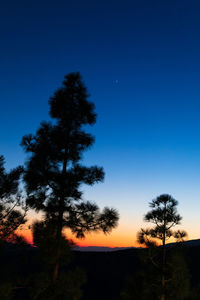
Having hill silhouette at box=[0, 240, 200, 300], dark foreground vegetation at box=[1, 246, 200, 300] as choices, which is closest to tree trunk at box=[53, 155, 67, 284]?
dark foreground vegetation at box=[1, 246, 200, 300]

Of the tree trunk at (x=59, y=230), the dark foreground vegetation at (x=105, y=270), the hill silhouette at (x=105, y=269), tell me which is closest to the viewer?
the tree trunk at (x=59, y=230)

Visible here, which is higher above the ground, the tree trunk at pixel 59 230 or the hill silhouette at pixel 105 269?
the tree trunk at pixel 59 230

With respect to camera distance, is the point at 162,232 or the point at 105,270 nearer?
the point at 162,232

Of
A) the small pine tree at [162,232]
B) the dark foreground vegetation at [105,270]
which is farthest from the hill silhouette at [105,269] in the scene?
the small pine tree at [162,232]

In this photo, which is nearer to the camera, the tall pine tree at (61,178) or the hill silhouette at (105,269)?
the tall pine tree at (61,178)

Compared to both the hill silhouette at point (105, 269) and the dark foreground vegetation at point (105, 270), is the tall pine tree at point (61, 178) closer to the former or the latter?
the dark foreground vegetation at point (105, 270)

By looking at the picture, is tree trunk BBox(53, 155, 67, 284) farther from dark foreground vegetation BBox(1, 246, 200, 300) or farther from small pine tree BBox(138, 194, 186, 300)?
dark foreground vegetation BBox(1, 246, 200, 300)

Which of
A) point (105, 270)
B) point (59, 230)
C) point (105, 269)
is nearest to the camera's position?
point (59, 230)

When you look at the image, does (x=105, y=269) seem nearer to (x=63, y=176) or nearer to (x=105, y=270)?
(x=105, y=270)

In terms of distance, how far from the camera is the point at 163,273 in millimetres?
11242

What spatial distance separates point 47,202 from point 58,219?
2.99 ft

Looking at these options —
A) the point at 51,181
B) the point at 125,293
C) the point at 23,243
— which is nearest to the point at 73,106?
the point at 51,181

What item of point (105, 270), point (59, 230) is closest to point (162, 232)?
point (59, 230)

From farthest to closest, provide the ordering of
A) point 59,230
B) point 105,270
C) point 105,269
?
point 105,269, point 105,270, point 59,230
